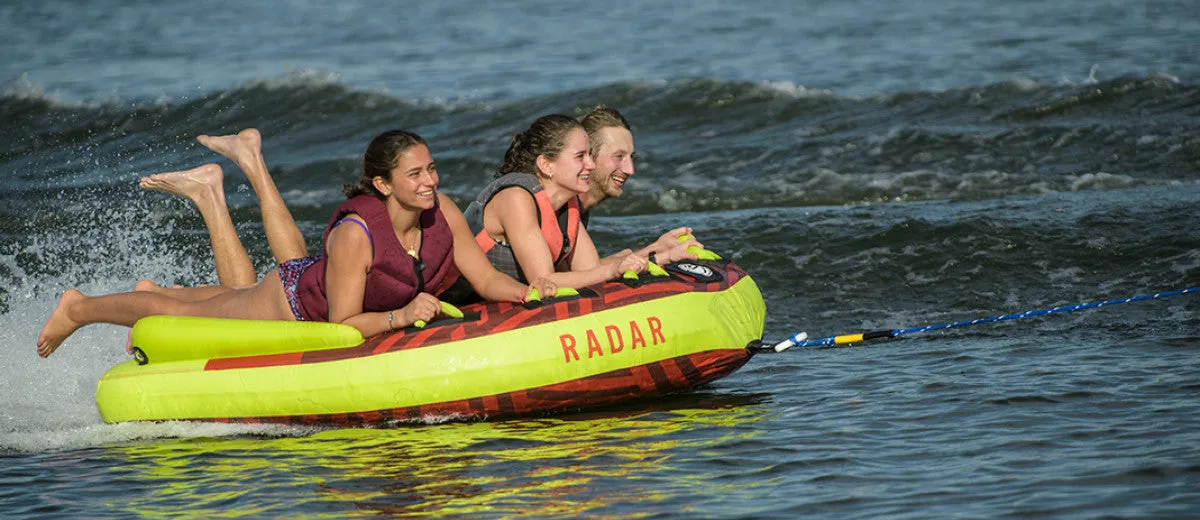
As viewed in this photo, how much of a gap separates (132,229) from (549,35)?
42.2ft

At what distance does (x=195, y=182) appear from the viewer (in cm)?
791

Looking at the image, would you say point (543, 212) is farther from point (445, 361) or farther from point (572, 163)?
point (445, 361)

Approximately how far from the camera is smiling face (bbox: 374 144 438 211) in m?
6.37

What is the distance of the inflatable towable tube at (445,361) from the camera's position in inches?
253

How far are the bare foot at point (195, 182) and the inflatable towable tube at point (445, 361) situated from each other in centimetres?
131

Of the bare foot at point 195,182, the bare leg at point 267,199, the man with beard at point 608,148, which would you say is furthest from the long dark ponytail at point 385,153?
the bare foot at point 195,182

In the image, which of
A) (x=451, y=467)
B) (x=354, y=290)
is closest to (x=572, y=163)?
(x=354, y=290)

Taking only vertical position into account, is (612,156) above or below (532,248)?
above

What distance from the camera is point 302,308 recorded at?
6.80 meters

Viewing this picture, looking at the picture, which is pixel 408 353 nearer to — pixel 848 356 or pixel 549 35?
pixel 848 356

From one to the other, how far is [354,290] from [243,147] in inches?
74.5

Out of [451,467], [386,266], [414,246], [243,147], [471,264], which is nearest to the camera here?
[451,467]

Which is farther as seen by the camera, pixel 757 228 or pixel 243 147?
pixel 757 228

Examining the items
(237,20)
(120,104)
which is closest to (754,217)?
(120,104)
